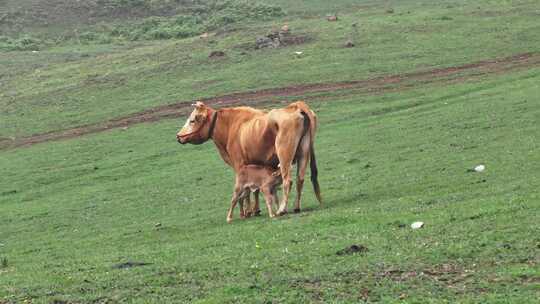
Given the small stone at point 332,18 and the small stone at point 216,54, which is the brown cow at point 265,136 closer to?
the small stone at point 216,54

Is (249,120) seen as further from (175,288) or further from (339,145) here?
(339,145)

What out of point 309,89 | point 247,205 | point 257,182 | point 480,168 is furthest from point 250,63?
point 257,182

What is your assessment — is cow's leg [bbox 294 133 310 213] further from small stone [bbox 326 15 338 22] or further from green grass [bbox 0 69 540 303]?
small stone [bbox 326 15 338 22]

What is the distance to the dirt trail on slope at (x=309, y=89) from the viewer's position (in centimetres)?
3747

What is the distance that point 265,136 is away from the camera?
17859mm

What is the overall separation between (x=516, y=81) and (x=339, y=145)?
347 inches

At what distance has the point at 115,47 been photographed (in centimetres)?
5928

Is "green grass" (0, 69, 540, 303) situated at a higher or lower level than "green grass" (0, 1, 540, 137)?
higher

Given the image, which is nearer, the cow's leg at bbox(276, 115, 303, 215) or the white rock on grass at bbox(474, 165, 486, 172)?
the cow's leg at bbox(276, 115, 303, 215)

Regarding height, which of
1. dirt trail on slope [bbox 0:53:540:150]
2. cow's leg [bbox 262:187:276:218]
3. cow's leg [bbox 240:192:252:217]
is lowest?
dirt trail on slope [bbox 0:53:540:150]

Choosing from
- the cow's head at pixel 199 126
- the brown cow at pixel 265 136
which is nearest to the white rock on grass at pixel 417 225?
the brown cow at pixel 265 136

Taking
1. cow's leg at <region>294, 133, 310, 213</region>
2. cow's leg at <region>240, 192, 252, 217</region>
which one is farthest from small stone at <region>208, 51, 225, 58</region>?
cow's leg at <region>294, 133, 310, 213</region>

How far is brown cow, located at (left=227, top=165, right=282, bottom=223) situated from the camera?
57.7 ft

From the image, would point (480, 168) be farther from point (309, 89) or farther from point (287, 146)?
point (309, 89)
